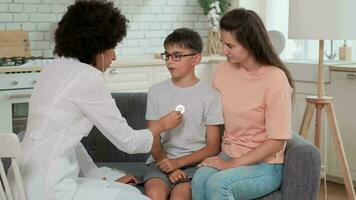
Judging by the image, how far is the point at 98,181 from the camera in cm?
225

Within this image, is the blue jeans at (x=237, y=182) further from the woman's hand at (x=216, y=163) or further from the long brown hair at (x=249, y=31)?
the long brown hair at (x=249, y=31)

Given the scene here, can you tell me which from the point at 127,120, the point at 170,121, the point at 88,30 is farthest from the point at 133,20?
the point at 88,30

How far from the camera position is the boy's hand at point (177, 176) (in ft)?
8.23

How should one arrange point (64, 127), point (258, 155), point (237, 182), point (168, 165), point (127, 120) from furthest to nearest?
point (127, 120), point (168, 165), point (258, 155), point (237, 182), point (64, 127)

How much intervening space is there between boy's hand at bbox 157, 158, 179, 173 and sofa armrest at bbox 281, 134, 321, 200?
48 centimetres

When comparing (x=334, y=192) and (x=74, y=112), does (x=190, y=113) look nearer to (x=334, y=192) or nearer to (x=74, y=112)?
(x=74, y=112)

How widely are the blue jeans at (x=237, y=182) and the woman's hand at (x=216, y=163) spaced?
0.09ft

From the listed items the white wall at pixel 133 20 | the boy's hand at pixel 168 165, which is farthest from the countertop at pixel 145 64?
the boy's hand at pixel 168 165

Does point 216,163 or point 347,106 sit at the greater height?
point 347,106

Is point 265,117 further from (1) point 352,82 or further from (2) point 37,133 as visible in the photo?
(1) point 352,82

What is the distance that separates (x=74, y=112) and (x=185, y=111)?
68 cm

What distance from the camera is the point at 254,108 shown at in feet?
8.21

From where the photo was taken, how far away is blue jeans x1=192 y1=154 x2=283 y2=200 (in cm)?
231

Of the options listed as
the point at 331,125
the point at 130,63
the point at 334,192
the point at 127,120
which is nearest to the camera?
the point at 127,120
